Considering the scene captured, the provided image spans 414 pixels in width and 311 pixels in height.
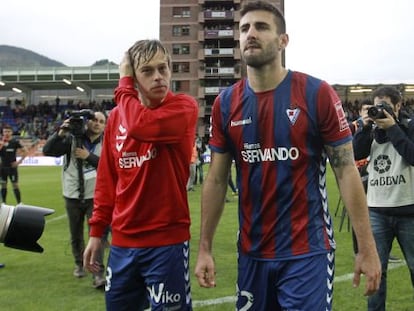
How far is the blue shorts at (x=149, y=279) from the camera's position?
2857 millimetres

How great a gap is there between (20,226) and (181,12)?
227ft

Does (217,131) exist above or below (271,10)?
below

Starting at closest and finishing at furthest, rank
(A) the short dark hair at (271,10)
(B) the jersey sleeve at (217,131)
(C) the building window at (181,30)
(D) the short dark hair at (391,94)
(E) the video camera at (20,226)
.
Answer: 1. (E) the video camera at (20,226)
2. (A) the short dark hair at (271,10)
3. (B) the jersey sleeve at (217,131)
4. (D) the short dark hair at (391,94)
5. (C) the building window at (181,30)

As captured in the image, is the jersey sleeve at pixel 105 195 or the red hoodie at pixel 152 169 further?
the jersey sleeve at pixel 105 195

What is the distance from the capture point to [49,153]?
613 centimetres

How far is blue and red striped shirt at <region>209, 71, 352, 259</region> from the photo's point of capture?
268 centimetres

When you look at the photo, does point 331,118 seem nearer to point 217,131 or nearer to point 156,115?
point 217,131

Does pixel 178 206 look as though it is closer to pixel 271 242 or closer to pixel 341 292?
pixel 271 242

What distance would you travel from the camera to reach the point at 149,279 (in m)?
2.88

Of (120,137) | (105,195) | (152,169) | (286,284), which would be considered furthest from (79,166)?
(286,284)

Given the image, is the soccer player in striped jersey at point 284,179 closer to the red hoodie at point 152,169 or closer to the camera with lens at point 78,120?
the red hoodie at point 152,169

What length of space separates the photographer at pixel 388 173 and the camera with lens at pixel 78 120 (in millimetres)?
2849

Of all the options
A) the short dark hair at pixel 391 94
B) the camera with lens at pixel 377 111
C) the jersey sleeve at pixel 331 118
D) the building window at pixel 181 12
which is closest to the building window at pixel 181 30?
the building window at pixel 181 12

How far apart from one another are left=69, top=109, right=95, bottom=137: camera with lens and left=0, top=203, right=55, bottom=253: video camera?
3843mm
